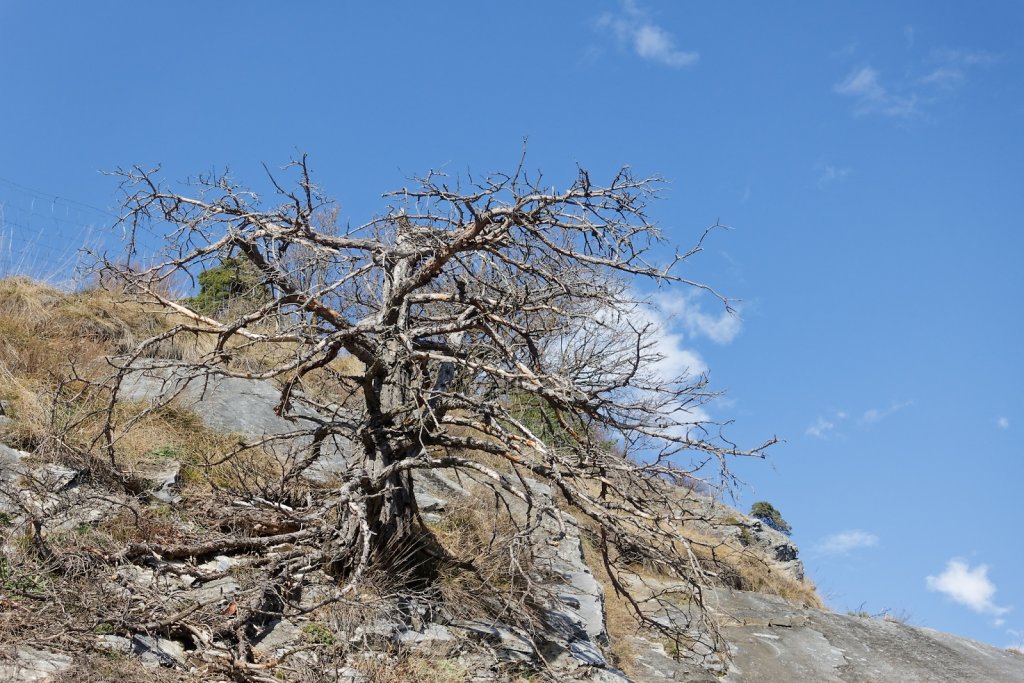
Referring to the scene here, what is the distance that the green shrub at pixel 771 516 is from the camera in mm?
24938

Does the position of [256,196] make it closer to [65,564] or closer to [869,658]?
[65,564]

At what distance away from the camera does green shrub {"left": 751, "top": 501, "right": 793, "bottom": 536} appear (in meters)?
24.9

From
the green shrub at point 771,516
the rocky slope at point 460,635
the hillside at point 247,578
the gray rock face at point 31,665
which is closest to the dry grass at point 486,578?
the hillside at point 247,578

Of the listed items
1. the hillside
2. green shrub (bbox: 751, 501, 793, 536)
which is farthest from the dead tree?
green shrub (bbox: 751, 501, 793, 536)

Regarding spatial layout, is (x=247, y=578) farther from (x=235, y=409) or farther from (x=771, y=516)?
(x=771, y=516)

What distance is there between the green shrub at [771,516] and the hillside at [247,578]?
11.9 meters

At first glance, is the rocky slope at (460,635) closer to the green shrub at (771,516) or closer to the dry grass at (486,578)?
the dry grass at (486,578)

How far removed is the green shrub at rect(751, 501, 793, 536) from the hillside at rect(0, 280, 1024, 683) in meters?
11.9

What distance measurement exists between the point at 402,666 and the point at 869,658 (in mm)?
7516

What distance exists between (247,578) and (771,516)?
801 inches

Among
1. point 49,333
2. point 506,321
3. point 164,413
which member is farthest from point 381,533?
point 49,333

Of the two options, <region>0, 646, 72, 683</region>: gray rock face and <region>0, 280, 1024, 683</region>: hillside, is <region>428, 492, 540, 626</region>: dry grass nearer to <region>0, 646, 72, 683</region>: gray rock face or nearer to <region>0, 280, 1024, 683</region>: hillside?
<region>0, 280, 1024, 683</region>: hillside

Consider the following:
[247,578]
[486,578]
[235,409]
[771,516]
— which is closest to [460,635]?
[486,578]

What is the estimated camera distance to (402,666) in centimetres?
663
